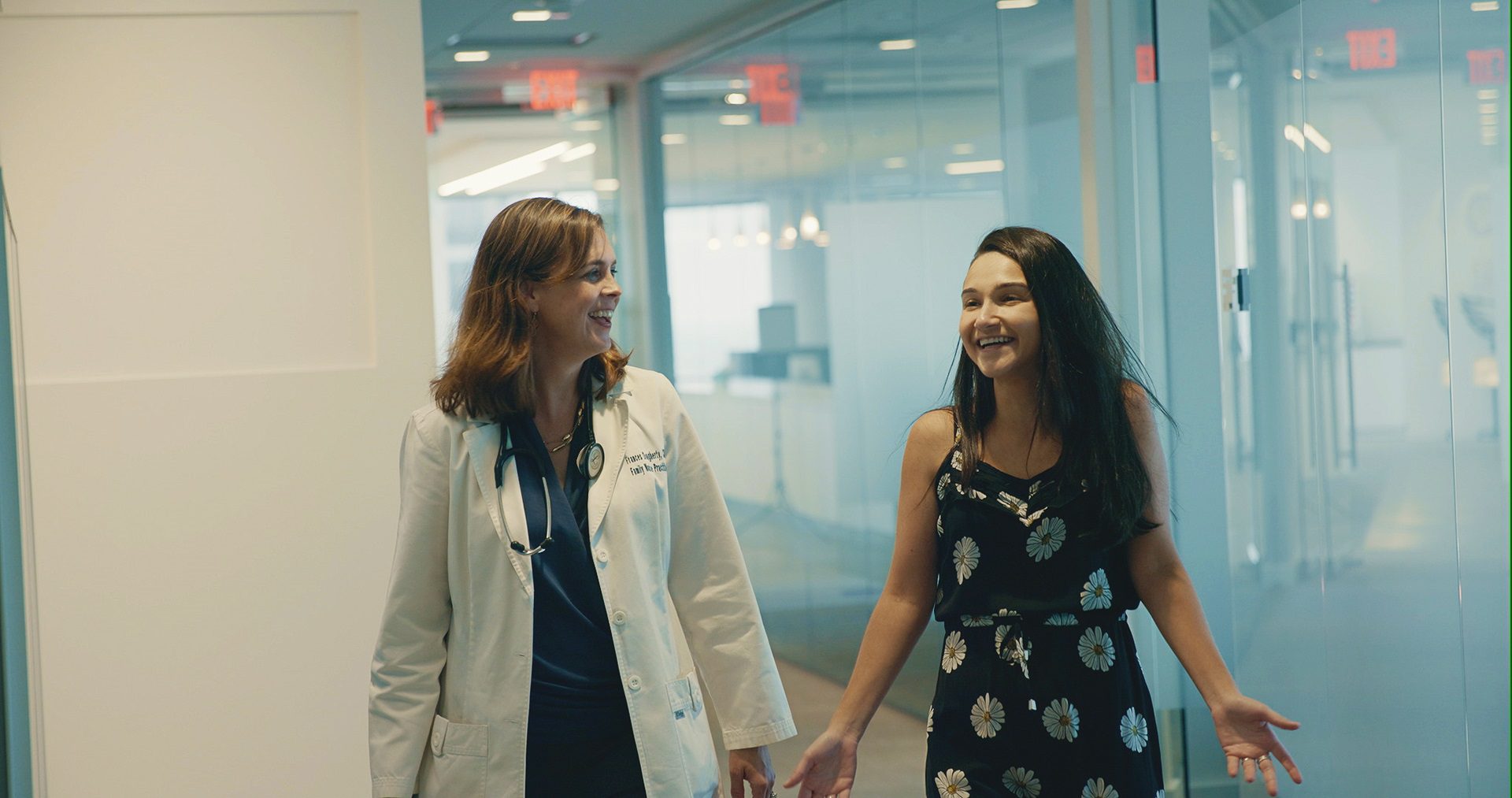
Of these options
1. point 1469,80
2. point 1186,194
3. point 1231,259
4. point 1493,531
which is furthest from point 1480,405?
point 1186,194

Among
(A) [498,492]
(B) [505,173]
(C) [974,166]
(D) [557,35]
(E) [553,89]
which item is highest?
(D) [557,35]

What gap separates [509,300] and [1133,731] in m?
1.26

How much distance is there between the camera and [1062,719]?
2.25 metres

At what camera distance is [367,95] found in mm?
3662

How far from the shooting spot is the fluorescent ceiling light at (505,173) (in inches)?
357

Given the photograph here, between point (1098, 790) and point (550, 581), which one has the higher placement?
point (550, 581)

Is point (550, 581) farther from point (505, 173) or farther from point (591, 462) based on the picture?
point (505, 173)

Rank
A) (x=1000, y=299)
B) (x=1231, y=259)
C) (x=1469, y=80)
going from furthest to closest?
(x=1231, y=259), (x=1469, y=80), (x=1000, y=299)

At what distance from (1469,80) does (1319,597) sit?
1.46 m

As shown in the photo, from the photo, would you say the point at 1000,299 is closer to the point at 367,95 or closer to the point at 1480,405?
the point at 1480,405

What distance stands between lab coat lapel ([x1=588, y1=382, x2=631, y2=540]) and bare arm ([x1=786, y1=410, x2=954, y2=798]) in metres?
0.49

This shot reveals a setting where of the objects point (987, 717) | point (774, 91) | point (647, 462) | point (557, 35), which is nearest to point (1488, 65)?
point (987, 717)

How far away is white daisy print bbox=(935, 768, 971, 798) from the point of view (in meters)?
2.29

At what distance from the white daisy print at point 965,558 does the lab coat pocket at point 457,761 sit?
813mm
